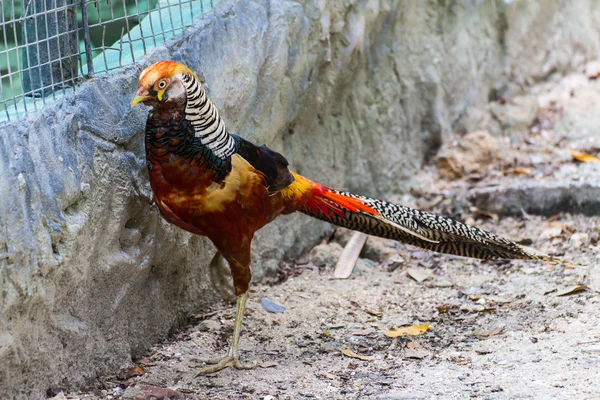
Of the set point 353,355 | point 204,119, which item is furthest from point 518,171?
point 204,119

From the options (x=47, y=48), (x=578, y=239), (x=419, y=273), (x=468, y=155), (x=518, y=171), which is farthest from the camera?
(x=468, y=155)

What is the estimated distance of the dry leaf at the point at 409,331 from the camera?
4.00 m

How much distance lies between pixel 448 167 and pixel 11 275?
3729 mm

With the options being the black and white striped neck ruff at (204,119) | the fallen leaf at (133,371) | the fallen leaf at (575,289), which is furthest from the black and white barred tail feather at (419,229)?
the fallen leaf at (133,371)

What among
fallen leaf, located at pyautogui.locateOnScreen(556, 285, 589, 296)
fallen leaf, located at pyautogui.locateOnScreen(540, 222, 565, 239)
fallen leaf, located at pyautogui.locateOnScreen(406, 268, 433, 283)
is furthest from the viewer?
fallen leaf, located at pyautogui.locateOnScreen(540, 222, 565, 239)

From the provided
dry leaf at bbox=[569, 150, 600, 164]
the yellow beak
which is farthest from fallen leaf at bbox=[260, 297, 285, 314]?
dry leaf at bbox=[569, 150, 600, 164]

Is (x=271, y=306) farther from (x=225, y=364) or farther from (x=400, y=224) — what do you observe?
(x=400, y=224)

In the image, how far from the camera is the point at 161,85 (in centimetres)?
327

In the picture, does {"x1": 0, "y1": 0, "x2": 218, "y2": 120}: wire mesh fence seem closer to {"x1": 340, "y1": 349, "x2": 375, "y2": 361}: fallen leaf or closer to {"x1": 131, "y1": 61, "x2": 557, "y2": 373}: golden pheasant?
{"x1": 131, "y1": 61, "x2": 557, "y2": 373}: golden pheasant

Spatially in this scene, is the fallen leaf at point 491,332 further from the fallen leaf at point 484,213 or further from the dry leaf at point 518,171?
the dry leaf at point 518,171

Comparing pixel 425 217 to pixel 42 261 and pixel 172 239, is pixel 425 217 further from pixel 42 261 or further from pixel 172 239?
pixel 42 261

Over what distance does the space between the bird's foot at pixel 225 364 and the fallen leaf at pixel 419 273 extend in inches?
54.3

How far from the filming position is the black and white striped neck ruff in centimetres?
337

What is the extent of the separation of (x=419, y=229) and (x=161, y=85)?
1552mm
